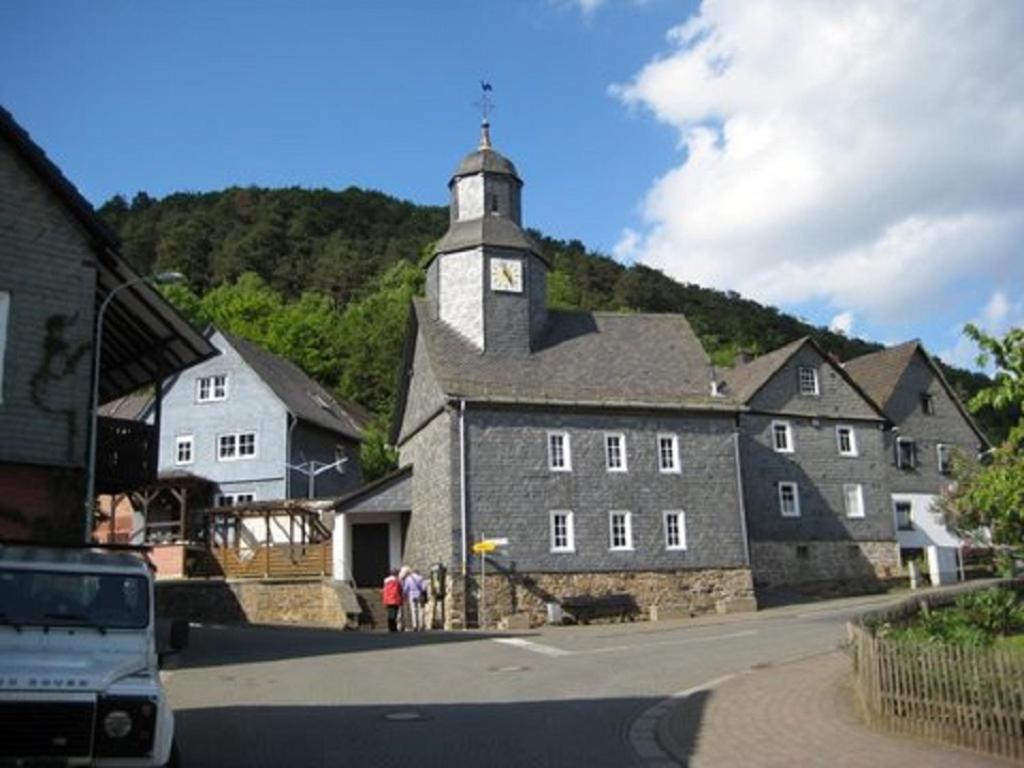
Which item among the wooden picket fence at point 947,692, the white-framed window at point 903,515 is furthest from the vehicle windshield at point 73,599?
the white-framed window at point 903,515

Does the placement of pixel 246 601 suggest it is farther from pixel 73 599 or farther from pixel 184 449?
pixel 73 599

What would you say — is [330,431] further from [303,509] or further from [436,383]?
[436,383]

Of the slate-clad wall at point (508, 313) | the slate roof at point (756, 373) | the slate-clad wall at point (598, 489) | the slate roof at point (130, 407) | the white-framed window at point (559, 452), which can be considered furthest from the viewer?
the slate roof at point (130, 407)

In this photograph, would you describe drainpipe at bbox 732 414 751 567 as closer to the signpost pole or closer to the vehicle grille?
the signpost pole

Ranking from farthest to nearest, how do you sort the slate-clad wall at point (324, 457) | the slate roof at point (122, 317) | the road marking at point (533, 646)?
the slate-clad wall at point (324, 457), the road marking at point (533, 646), the slate roof at point (122, 317)

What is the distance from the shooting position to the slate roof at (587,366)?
34.4 meters

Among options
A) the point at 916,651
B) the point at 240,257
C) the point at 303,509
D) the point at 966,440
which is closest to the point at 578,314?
the point at 303,509

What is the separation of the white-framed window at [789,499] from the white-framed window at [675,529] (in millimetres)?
7410

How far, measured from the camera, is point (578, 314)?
39938mm

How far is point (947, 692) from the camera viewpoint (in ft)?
37.5

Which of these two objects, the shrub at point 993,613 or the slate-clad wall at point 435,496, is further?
the slate-clad wall at point 435,496

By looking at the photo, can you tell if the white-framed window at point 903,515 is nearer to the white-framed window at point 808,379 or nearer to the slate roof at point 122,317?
the white-framed window at point 808,379

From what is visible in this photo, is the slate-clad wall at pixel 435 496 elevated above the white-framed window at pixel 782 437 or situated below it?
below

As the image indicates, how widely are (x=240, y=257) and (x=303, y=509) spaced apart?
61198 millimetres
